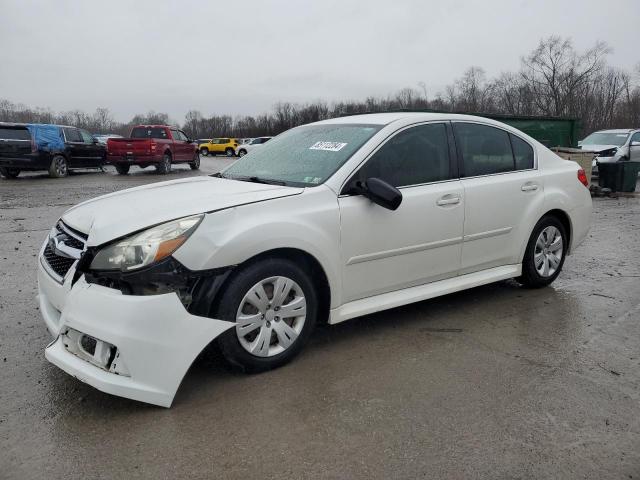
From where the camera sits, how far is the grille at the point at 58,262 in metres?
3.41

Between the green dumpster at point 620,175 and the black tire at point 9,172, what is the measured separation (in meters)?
18.1

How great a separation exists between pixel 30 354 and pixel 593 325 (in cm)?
422

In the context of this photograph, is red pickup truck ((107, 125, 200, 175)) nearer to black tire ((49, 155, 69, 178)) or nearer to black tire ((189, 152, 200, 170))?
black tire ((189, 152, 200, 170))

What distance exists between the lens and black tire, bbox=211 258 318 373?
3211mm

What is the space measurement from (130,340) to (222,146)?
157 ft

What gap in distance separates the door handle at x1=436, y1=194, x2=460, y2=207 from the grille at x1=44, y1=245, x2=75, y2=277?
Answer: 2.62 meters

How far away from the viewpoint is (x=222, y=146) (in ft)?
162

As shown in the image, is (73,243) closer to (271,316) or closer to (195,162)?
(271,316)

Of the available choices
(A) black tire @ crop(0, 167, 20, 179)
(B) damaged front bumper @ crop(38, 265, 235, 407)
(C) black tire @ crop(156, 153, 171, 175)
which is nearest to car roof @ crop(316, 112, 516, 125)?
(B) damaged front bumper @ crop(38, 265, 235, 407)

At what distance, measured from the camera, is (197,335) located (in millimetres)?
3055

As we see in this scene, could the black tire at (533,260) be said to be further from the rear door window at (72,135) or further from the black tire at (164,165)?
the rear door window at (72,135)

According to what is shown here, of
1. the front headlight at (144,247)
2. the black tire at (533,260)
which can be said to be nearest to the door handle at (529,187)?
the black tire at (533,260)

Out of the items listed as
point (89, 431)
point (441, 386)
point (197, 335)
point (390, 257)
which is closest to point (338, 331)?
point (390, 257)

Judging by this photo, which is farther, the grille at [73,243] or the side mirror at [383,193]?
the side mirror at [383,193]
